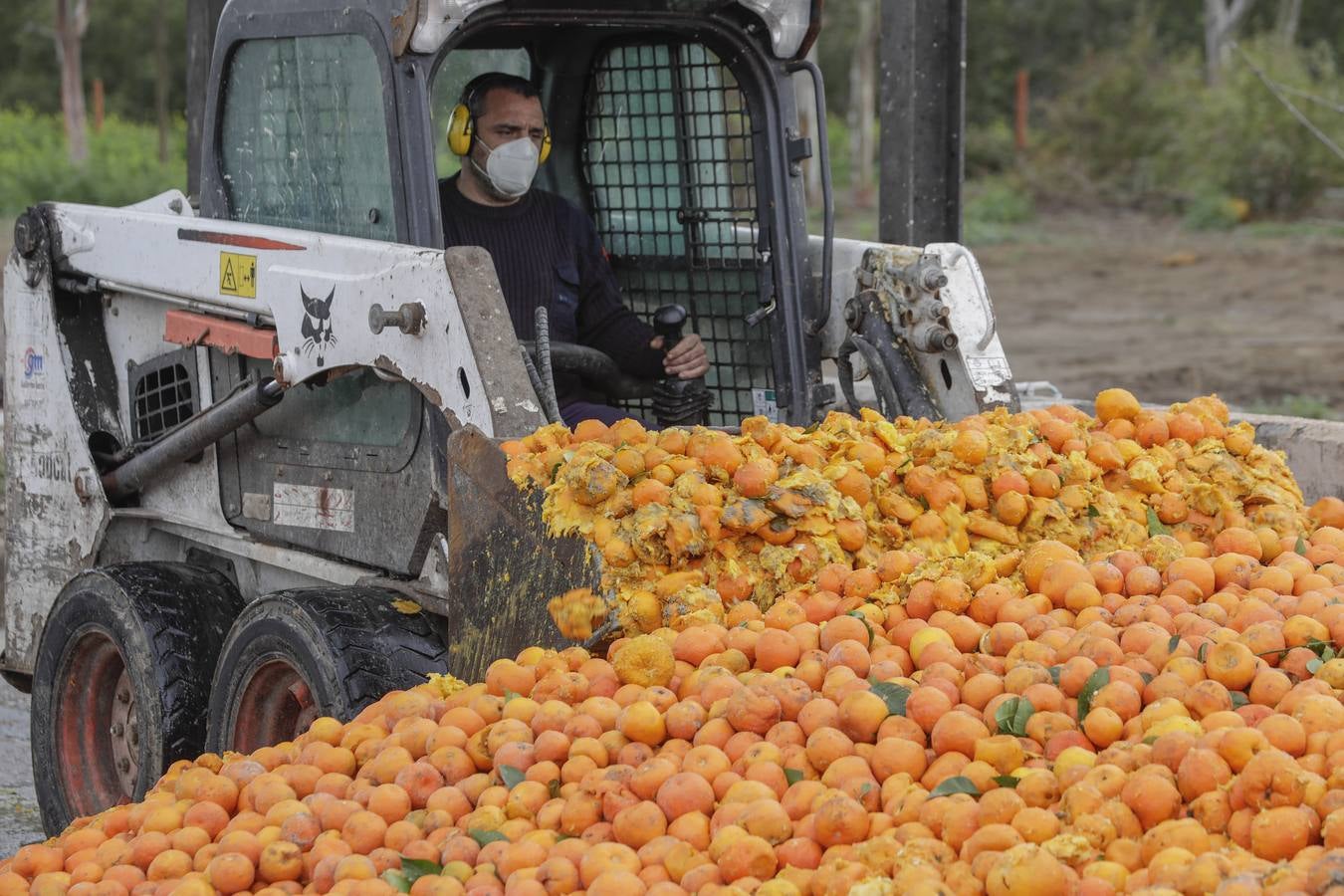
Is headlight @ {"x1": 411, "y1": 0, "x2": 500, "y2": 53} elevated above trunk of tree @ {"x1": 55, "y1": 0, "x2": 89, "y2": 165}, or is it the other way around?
trunk of tree @ {"x1": 55, "y1": 0, "x2": 89, "y2": 165}

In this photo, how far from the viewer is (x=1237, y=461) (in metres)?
4.41

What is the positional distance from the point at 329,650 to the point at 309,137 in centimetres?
174

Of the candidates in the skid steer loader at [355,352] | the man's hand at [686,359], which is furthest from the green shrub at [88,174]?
the man's hand at [686,359]

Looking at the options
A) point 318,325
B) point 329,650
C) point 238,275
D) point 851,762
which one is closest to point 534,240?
point 238,275

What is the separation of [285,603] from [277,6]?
1907 mm

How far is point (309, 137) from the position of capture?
4.95 m

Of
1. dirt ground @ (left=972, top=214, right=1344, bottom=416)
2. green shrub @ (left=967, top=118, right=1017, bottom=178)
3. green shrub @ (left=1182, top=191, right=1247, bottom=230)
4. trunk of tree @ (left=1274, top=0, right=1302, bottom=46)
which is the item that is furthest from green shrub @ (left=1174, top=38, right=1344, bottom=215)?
trunk of tree @ (left=1274, top=0, right=1302, bottom=46)

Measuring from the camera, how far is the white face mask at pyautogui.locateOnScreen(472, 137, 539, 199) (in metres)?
5.15

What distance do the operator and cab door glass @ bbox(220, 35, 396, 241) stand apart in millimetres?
339

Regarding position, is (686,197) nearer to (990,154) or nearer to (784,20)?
(784,20)

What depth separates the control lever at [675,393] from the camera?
5.37m

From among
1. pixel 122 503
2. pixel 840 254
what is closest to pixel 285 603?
pixel 122 503

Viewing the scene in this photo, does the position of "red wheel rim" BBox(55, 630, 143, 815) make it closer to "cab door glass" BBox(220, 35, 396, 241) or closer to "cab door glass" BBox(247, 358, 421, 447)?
"cab door glass" BBox(247, 358, 421, 447)

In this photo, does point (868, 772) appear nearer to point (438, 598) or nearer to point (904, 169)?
point (438, 598)
